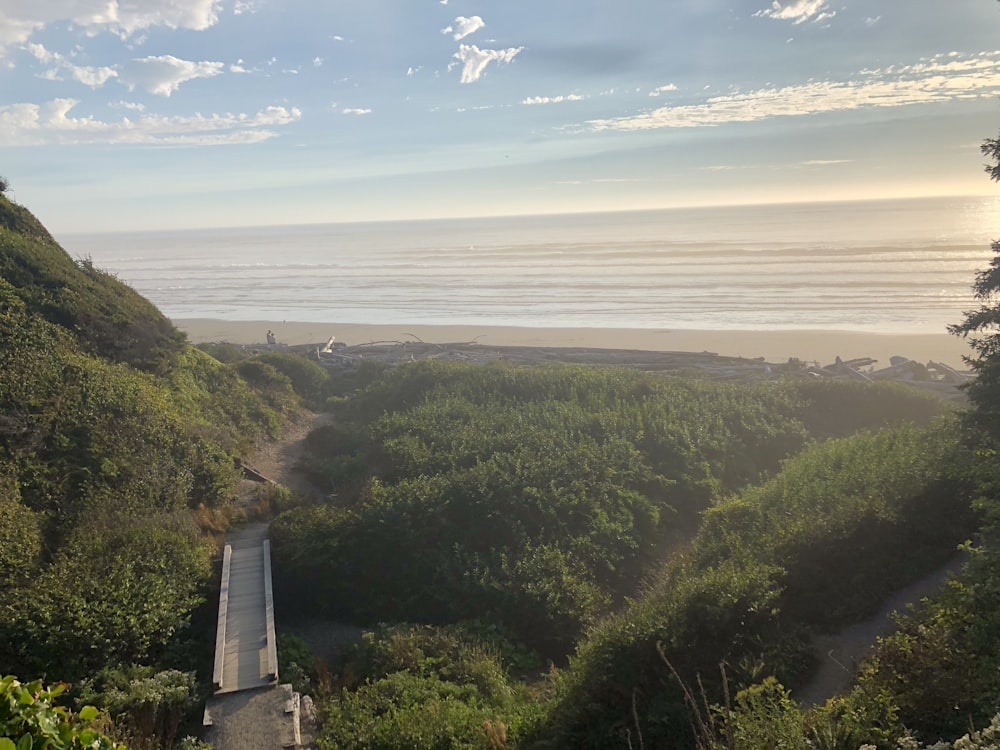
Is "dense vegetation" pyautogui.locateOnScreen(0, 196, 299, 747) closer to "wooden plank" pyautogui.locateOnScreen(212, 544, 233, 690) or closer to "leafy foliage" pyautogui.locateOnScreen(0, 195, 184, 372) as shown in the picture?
"leafy foliage" pyautogui.locateOnScreen(0, 195, 184, 372)

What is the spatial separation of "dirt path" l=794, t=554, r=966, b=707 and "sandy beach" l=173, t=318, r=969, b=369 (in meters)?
25.4

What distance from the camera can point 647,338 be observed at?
1662 inches

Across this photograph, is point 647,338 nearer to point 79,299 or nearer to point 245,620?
point 79,299

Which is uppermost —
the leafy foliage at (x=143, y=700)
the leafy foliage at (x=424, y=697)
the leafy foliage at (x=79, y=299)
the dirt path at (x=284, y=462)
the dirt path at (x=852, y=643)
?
the leafy foliage at (x=79, y=299)

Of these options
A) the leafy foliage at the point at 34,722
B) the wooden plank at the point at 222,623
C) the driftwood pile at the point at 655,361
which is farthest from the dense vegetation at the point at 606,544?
the driftwood pile at the point at 655,361

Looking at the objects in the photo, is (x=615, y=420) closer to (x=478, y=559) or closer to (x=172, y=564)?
(x=478, y=559)

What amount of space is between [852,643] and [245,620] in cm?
1080

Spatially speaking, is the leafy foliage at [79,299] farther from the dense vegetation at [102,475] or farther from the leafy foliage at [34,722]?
the leafy foliage at [34,722]

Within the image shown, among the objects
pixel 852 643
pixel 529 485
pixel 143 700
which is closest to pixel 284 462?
pixel 529 485

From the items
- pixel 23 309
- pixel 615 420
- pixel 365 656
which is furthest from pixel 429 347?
pixel 365 656

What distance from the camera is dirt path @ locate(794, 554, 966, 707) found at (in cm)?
895

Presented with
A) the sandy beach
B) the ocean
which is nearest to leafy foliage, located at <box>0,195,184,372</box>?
the sandy beach

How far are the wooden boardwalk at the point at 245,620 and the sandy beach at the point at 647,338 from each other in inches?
1132

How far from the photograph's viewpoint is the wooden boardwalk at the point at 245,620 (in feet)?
34.3
